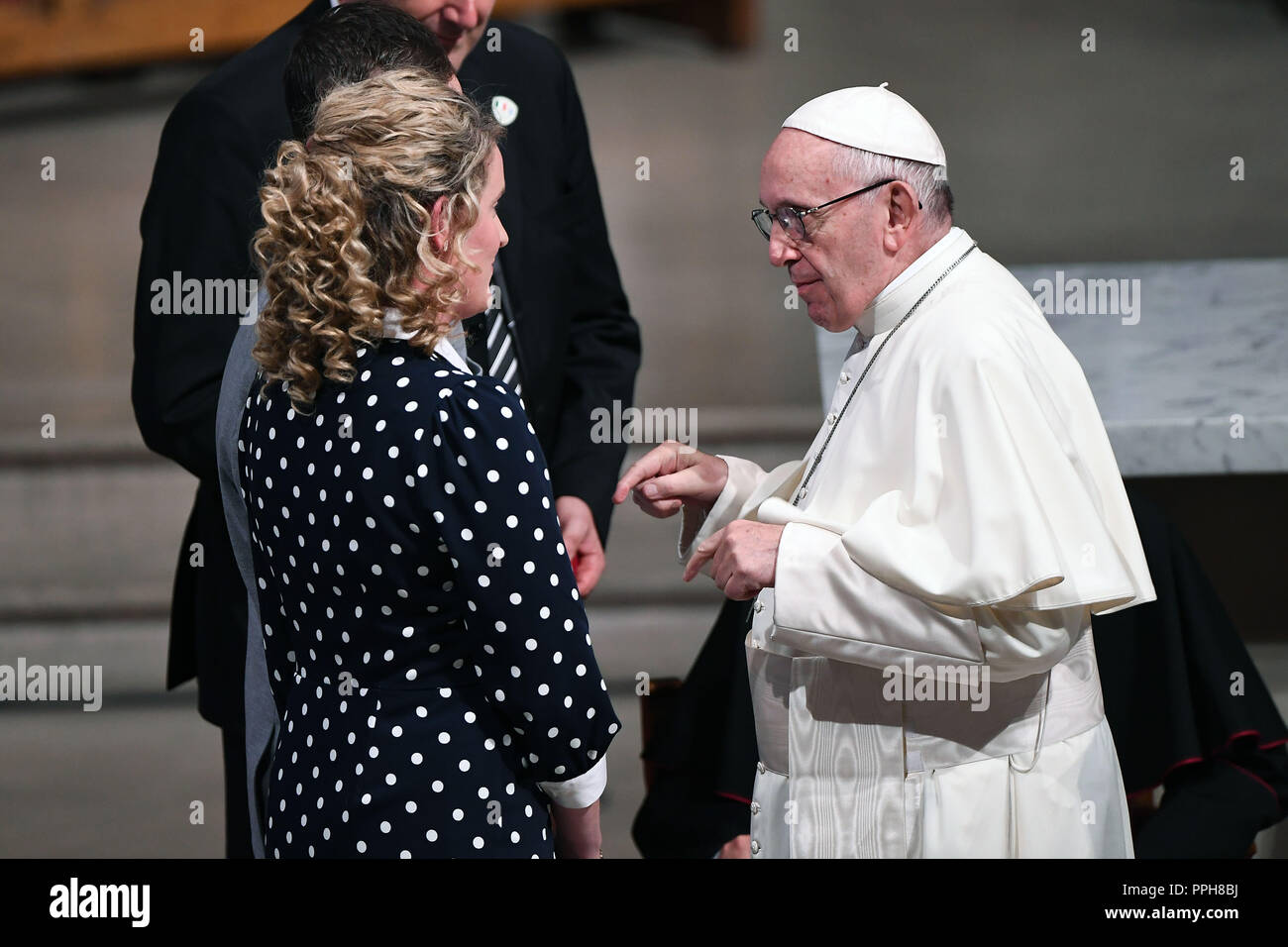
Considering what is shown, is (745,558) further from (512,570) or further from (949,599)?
(512,570)

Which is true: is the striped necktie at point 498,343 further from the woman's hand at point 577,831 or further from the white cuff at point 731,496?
the woman's hand at point 577,831

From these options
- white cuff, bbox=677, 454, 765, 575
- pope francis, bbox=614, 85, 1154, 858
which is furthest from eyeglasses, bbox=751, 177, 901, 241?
white cuff, bbox=677, 454, 765, 575

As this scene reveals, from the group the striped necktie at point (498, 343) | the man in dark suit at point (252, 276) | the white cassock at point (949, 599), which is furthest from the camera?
the striped necktie at point (498, 343)

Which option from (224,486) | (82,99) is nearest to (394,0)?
(224,486)

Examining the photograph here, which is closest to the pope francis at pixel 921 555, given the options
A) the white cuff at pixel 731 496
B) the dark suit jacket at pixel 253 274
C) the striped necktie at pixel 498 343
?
the white cuff at pixel 731 496

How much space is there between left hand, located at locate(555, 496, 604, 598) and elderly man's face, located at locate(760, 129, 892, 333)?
23.9 inches

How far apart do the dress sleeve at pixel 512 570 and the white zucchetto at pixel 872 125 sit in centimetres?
70

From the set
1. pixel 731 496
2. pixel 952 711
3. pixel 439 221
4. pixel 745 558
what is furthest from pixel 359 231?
pixel 952 711

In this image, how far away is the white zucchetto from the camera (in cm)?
199

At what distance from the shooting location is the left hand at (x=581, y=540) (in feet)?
7.88

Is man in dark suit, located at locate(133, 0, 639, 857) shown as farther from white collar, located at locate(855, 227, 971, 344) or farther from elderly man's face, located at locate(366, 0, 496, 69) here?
white collar, located at locate(855, 227, 971, 344)

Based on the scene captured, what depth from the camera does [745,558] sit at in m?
1.87

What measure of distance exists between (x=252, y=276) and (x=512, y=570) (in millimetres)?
1017

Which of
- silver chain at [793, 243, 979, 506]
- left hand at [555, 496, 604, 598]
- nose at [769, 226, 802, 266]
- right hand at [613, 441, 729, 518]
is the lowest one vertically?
left hand at [555, 496, 604, 598]
